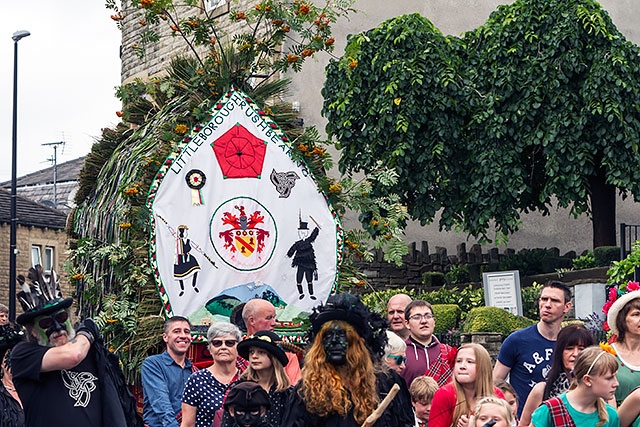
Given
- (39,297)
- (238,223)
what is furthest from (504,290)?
(39,297)

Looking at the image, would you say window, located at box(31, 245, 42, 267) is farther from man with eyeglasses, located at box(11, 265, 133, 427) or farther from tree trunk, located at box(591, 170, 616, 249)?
man with eyeglasses, located at box(11, 265, 133, 427)

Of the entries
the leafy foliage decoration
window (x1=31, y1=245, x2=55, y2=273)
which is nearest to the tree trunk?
the leafy foliage decoration

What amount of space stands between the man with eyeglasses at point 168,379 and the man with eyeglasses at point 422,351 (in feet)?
5.23

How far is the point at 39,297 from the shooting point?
7.28m

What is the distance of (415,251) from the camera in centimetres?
2500

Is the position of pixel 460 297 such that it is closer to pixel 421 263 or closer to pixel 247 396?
pixel 421 263

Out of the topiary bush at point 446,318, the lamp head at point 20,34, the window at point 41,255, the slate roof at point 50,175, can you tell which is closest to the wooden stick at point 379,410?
the topiary bush at point 446,318

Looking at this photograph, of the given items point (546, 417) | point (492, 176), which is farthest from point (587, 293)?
point (546, 417)

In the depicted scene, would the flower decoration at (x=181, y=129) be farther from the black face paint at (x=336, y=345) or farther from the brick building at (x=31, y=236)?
the brick building at (x=31, y=236)

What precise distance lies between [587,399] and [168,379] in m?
3.56

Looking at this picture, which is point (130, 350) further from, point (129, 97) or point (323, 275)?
point (129, 97)

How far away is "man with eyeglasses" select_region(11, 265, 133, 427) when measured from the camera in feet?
23.1

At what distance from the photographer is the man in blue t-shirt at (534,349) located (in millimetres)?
8750

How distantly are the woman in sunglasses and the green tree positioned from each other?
46.0ft
